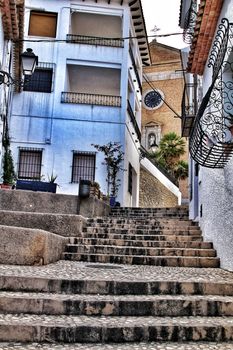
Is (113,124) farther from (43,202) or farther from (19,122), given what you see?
(43,202)

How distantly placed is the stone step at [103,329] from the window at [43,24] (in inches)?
651

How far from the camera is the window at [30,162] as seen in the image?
1617cm

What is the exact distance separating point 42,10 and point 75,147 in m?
7.19

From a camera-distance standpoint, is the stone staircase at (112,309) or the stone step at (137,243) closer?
the stone staircase at (112,309)

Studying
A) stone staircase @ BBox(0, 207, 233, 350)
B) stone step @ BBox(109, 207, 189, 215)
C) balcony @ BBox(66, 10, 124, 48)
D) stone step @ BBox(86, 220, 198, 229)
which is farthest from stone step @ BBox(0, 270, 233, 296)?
balcony @ BBox(66, 10, 124, 48)

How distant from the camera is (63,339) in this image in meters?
3.29

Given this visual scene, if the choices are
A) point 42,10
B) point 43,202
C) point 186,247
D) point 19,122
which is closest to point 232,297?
point 186,247

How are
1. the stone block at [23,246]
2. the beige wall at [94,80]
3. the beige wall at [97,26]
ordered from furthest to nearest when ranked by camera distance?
the beige wall at [97,26], the beige wall at [94,80], the stone block at [23,246]

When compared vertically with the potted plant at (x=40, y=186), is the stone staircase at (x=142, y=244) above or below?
below

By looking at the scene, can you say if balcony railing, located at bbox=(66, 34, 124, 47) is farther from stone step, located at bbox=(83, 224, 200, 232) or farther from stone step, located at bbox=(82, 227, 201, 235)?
stone step, located at bbox=(82, 227, 201, 235)

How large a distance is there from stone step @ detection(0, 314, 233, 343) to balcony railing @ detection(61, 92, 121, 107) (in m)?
14.0

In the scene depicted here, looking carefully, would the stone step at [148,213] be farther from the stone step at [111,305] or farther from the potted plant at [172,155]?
the potted plant at [172,155]

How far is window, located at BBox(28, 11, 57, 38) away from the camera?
57.9ft

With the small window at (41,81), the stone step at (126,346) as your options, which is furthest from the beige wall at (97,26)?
the stone step at (126,346)
